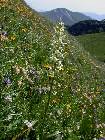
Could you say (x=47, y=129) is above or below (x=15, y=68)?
below

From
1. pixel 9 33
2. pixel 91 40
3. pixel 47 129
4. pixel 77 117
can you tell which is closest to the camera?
pixel 47 129

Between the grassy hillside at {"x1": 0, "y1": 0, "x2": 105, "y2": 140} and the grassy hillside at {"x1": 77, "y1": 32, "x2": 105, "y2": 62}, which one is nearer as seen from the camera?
the grassy hillside at {"x1": 0, "y1": 0, "x2": 105, "y2": 140}

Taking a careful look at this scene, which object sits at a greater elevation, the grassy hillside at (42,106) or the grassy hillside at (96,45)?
the grassy hillside at (42,106)

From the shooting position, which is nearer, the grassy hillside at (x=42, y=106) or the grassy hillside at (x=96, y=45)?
the grassy hillside at (x=42, y=106)

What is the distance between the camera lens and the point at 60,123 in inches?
314

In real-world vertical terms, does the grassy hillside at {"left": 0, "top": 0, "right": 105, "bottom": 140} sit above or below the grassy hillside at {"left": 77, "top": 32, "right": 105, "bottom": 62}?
above

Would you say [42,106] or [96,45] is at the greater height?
[42,106]

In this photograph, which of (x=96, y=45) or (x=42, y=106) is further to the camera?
(x=96, y=45)

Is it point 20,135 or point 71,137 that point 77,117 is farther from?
point 20,135

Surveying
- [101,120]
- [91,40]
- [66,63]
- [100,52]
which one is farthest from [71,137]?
[91,40]

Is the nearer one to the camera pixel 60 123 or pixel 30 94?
pixel 60 123

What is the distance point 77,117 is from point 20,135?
352 cm

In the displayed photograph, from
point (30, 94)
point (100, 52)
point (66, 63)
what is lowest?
point (100, 52)

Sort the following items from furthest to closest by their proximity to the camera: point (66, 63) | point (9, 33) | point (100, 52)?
point (100, 52)
point (66, 63)
point (9, 33)
